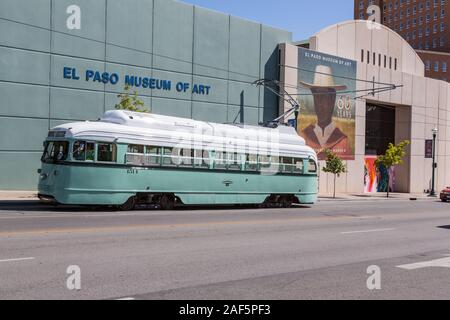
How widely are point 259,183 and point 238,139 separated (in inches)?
84.9

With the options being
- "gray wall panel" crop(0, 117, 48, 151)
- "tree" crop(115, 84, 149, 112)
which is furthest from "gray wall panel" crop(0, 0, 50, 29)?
"tree" crop(115, 84, 149, 112)

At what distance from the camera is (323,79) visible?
4056 centimetres

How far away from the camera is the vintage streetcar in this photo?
1825 centimetres

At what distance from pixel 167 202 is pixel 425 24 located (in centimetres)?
12569

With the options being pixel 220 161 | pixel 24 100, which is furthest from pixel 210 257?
A: pixel 24 100

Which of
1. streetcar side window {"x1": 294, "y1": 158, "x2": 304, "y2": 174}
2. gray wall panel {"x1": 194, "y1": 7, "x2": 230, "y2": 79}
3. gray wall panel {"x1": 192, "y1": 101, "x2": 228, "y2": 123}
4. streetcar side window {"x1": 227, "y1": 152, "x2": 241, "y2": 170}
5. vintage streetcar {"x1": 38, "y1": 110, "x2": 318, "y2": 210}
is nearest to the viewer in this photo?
vintage streetcar {"x1": 38, "y1": 110, "x2": 318, "y2": 210}

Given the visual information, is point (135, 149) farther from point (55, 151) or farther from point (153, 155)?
point (55, 151)

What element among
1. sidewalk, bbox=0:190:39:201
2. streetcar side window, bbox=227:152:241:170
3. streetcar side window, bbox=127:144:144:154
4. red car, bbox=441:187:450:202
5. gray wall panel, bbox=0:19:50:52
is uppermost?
gray wall panel, bbox=0:19:50:52

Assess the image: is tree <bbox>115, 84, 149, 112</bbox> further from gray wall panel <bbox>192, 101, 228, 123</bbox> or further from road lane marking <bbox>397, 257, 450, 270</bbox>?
road lane marking <bbox>397, 257, 450, 270</bbox>

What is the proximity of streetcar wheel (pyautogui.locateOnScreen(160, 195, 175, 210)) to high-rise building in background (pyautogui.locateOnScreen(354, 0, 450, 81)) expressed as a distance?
10418 centimetres

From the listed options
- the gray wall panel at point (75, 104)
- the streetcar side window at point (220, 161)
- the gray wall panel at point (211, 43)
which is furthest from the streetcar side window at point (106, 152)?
the gray wall panel at point (211, 43)

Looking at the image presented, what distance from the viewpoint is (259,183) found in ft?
77.0

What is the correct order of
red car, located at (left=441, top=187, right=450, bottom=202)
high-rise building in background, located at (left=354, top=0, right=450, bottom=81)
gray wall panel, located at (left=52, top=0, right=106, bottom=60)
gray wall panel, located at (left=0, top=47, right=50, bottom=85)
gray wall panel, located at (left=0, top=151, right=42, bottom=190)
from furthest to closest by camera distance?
high-rise building in background, located at (left=354, top=0, right=450, bottom=81)
red car, located at (left=441, top=187, right=450, bottom=202)
gray wall panel, located at (left=52, top=0, right=106, bottom=60)
gray wall panel, located at (left=0, top=151, right=42, bottom=190)
gray wall panel, located at (left=0, top=47, right=50, bottom=85)

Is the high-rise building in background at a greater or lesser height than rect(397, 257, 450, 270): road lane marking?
greater
